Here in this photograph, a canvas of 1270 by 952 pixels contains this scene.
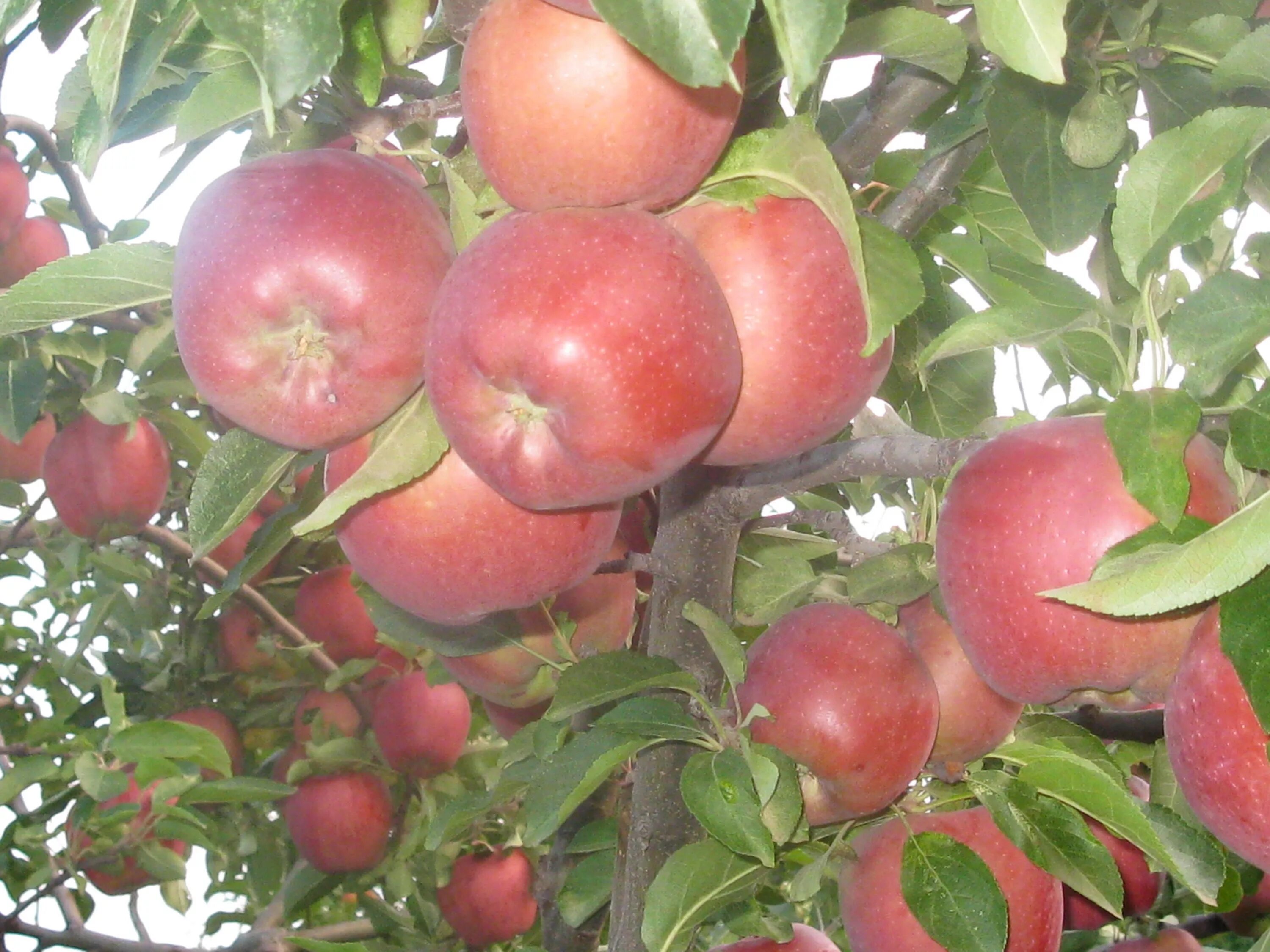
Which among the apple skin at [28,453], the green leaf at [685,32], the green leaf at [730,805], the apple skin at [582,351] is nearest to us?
the green leaf at [685,32]

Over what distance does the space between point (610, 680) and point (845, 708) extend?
0.22 metres

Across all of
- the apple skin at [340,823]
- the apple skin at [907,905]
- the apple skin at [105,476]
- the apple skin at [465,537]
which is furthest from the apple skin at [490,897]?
the apple skin at [465,537]

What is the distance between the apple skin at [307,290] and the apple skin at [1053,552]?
16.7 inches

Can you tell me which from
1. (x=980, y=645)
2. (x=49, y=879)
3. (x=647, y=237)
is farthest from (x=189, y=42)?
(x=49, y=879)

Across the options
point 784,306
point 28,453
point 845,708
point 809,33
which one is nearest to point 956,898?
point 845,708

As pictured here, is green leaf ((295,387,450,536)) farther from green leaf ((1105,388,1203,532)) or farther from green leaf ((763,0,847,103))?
green leaf ((1105,388,1203,532))

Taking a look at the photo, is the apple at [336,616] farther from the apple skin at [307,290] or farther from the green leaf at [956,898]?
the apple skin at [307,290]

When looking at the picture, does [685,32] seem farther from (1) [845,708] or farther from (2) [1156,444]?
(1) [845,708]

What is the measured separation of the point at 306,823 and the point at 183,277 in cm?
184

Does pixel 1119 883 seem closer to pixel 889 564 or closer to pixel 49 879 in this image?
pixel 889 564

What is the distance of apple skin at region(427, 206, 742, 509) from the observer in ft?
2.30

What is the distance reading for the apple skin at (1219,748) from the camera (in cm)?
78

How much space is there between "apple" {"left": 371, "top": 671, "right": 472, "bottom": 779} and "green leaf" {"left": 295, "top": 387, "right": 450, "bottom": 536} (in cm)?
162

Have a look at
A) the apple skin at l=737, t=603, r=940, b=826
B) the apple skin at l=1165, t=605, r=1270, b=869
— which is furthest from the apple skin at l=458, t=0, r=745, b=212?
the apple skin at l=737, t=603, r=940, b=826
